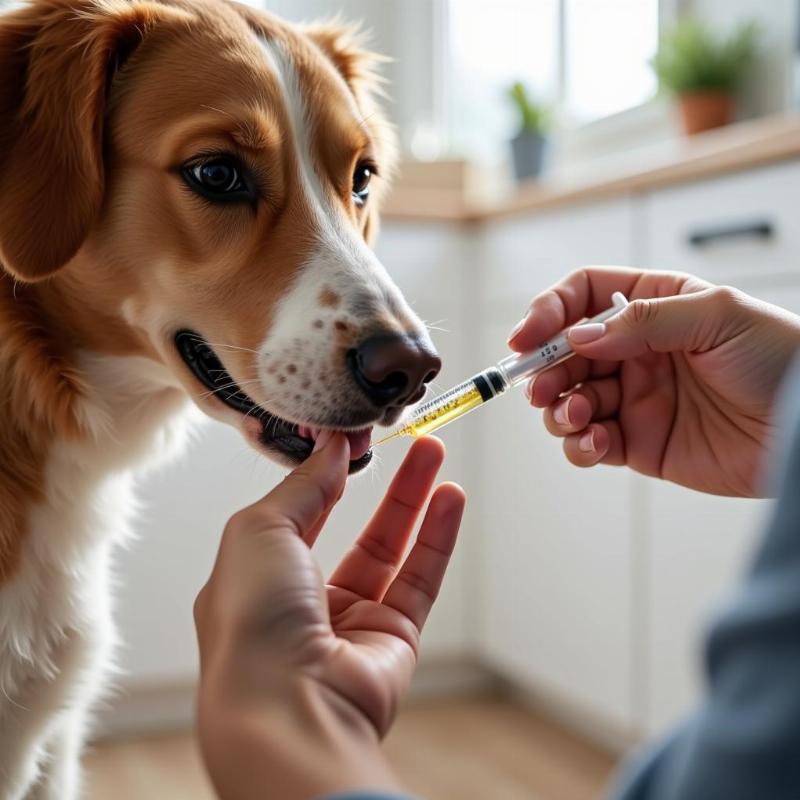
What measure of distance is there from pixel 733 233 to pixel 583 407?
780mm

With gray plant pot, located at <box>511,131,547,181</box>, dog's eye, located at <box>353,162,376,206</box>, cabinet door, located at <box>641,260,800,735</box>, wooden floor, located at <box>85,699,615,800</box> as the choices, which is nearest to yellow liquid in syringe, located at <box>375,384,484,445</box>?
dog's eye, located at <box>353,162,376,206</box>

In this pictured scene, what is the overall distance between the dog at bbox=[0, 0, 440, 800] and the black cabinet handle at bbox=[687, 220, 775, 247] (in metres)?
0.80

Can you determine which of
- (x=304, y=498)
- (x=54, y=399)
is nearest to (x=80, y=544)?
(x=54, y=399)

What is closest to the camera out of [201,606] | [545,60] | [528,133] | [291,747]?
[291,747]

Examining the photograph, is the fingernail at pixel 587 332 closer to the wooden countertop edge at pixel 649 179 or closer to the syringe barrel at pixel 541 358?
the syringe barrel at pixel 541 358

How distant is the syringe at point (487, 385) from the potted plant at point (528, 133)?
1.70 metres

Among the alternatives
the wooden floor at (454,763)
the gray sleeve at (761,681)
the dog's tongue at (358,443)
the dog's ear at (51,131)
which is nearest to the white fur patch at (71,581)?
the dog's ear at (51,131)

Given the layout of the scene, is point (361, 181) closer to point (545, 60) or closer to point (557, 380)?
point (557, 380)

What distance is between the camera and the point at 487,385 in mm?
999

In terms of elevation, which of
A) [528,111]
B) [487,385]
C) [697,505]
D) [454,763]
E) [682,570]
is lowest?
[454,763]

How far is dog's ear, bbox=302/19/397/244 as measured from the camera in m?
1.31

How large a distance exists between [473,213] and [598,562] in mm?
932

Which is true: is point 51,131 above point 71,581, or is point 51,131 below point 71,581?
above

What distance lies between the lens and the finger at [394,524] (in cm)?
83
